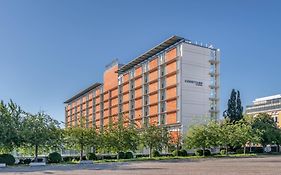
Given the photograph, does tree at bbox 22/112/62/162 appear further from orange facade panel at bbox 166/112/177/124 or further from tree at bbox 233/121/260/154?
orange facade panel at bbox 166/112/177/124

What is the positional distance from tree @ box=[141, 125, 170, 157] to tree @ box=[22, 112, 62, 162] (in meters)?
15.4

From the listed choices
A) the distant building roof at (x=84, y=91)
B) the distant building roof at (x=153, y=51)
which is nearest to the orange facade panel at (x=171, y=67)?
the distant building roof at (x=153, y=51)

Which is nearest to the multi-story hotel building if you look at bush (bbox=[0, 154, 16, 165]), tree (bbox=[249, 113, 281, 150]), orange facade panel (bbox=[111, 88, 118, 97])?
orange facade panel (bbox=[111, 88, 118, 97])

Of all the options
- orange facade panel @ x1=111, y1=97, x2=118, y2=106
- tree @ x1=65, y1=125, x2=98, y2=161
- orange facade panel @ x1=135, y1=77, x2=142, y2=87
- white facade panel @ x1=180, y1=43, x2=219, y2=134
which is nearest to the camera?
tree @ x1=65, y1=125, x2=98, y2=161

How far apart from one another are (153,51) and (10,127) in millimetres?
48238

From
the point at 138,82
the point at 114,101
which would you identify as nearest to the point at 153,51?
the point at 138,82

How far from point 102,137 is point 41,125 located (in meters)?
11.6

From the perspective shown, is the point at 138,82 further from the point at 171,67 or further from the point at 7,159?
the point at 7,159

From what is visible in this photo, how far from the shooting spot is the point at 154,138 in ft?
196

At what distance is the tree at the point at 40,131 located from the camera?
148ft

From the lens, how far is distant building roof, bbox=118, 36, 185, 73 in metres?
79.9

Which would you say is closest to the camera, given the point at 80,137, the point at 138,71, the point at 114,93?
the point at 80,137

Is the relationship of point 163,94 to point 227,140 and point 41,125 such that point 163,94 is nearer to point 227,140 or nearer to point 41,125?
point 227,140

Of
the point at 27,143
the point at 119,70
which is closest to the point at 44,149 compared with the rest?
the point at 27,143
